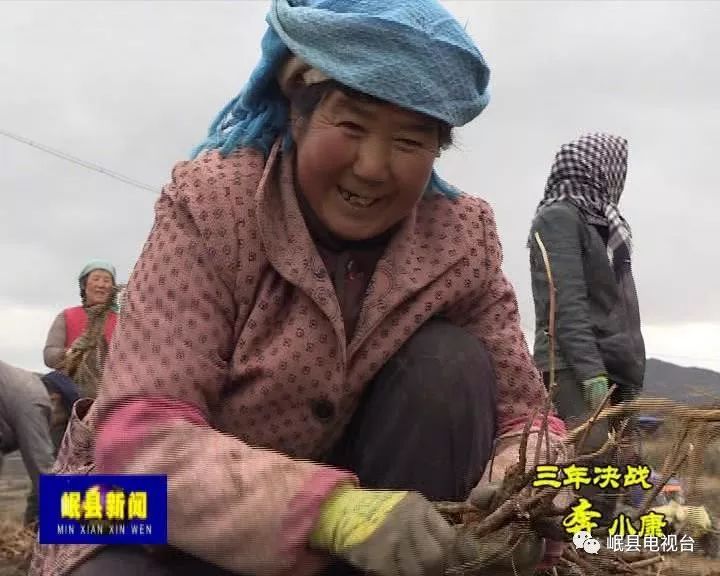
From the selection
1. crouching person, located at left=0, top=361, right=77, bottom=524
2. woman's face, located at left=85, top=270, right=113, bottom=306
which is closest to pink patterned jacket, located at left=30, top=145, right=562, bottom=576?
crouching person, located at left=0, top=361, right=77, bottom=524

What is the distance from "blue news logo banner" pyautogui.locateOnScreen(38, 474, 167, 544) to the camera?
1.26 meters

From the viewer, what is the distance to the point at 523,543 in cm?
132

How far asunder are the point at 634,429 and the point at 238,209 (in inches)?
28.1

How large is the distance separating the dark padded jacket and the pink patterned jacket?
1.15 meters

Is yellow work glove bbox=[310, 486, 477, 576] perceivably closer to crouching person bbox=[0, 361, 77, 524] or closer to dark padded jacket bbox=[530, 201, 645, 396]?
dark padded jacket bbox=[530, 201, 645, 396]

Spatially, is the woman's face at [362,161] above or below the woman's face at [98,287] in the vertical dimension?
above

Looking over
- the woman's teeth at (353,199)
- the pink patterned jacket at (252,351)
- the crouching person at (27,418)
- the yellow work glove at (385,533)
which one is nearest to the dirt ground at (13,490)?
the crouching person at (27,418)

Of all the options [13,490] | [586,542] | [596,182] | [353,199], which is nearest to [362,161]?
[353,199]

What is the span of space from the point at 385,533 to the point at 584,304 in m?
1.76

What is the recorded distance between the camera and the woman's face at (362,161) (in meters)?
1.40

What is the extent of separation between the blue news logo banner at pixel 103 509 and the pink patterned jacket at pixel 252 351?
2cm

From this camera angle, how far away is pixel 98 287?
4395 millimetres

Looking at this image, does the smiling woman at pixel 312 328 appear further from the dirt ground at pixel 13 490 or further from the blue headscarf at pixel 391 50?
the dirt ground at pixel 13 490

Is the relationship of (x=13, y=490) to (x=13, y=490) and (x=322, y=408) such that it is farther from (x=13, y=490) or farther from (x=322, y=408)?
(x=322, y=408)
